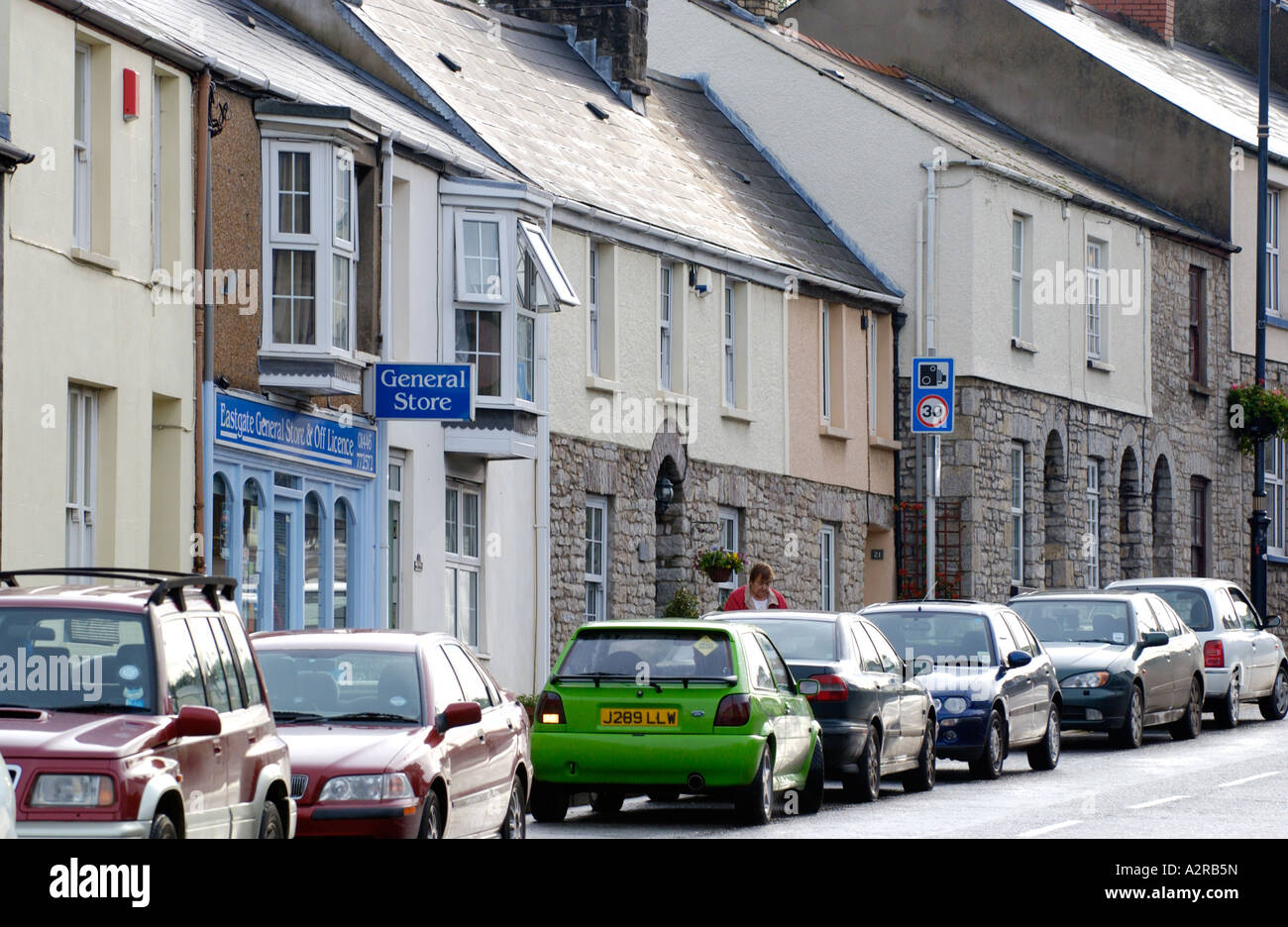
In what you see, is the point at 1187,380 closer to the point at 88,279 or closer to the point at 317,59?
the point at 317,59

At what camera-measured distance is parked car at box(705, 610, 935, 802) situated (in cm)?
1944

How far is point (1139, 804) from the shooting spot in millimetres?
18766

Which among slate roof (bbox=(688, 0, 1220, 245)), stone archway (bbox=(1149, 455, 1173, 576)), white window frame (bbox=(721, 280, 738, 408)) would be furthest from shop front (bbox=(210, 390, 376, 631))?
stone archway (bbox=(1149, 455, 1173, 576))

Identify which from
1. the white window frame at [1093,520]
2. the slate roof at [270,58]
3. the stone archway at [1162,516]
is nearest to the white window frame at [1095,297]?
the white window frame at [1093,520]

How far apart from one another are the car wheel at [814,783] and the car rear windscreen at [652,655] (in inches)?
64.7

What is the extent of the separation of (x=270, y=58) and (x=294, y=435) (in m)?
4.62

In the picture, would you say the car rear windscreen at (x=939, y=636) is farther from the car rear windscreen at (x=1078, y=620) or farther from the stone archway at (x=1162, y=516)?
→ the stone archway at (x=1162, y=516)

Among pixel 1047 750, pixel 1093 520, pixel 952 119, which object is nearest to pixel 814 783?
pixel 1047 750

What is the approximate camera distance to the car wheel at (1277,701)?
31578 mm

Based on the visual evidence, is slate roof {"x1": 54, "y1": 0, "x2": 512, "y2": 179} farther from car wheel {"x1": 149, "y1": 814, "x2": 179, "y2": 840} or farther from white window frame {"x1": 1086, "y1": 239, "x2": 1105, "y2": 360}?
white window frame {"x1": 1086, "y1": 239, "x2": 1105, "y2": 360}

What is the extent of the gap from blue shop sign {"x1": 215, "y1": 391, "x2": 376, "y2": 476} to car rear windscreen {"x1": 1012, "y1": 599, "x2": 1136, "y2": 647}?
7.39 m

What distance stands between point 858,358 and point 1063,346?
5.70 metres

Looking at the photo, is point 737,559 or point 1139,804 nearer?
point 1139,804
